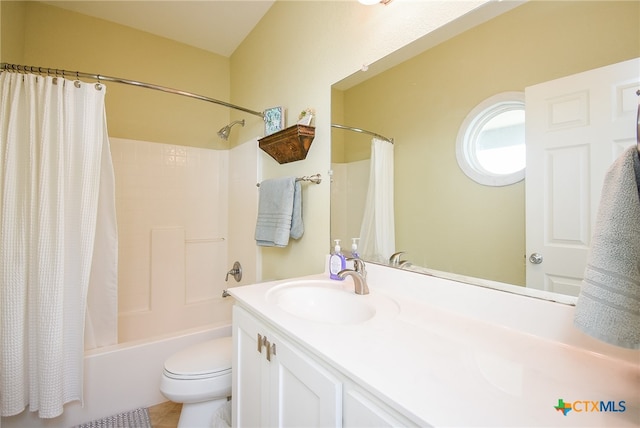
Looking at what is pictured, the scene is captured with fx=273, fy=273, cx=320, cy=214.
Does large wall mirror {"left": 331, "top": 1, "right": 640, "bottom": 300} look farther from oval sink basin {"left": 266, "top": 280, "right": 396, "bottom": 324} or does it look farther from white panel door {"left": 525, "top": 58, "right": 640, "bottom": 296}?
oval sink basin {"left": 266, "top": 280, "right": 396, "bottom": 324}

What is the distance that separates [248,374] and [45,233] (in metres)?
1.15

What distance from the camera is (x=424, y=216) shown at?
1.03 metres

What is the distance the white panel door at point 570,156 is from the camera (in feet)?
2.02

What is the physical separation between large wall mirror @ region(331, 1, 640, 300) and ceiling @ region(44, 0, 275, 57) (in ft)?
4.13

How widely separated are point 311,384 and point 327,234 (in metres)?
0.83

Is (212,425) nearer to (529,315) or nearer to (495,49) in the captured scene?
(529,315)

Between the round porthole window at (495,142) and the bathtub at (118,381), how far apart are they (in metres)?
1.77

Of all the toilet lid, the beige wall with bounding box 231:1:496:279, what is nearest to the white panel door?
the beige wall with bounding box 231:1:496:279

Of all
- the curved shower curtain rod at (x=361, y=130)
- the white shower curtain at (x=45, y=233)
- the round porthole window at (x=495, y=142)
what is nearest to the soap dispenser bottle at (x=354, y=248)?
the curved shower curtain rod at (x=361, y=130)

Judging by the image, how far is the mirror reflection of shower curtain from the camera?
3.80 feet

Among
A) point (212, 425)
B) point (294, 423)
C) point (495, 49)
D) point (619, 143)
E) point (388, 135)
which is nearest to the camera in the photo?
point (619, 143)

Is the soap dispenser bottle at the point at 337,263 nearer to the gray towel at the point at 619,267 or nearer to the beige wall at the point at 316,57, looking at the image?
the beige wall at the point at 316,57

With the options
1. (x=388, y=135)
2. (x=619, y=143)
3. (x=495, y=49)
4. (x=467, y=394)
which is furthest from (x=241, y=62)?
(x=467, y=394)

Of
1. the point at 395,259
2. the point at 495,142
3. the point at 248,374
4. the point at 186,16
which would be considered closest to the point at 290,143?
the point at 395,259
